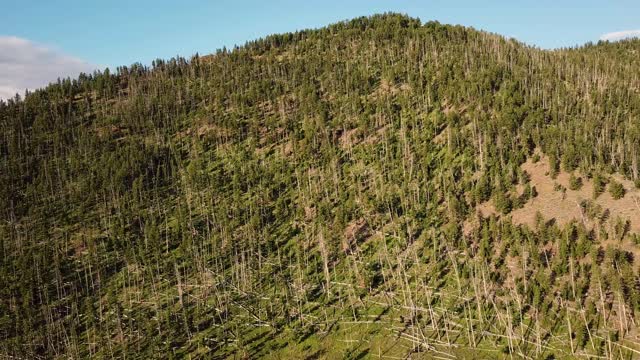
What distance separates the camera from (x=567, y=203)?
150ft

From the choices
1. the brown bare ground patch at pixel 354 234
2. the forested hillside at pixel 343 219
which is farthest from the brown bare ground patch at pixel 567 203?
the brown bare ground patch at pixel 354 234

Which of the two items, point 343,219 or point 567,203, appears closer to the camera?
point 567,203

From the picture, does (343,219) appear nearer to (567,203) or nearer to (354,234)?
(354,234)

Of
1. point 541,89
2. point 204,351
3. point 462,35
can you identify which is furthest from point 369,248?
point 462,35

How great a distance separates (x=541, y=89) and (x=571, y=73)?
20025mm

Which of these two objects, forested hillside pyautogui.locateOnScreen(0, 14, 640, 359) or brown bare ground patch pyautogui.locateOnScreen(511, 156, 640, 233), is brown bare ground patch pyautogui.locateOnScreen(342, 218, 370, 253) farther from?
brown bare ground patch pyautogui.locateOnScreen(511, 156, 640, 233)

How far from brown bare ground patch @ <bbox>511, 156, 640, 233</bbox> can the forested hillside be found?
0.82 ft

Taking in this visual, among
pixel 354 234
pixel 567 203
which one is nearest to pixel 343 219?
pixel 354 234

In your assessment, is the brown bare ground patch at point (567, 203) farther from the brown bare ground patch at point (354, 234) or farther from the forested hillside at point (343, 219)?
the brown bare ground patch at point (354, 234)

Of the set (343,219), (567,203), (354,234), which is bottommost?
(354,234)

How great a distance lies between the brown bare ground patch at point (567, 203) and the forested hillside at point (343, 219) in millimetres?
249

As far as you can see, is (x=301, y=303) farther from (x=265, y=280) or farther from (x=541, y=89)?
(x=541, y=89)

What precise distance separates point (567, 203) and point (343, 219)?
892 inches

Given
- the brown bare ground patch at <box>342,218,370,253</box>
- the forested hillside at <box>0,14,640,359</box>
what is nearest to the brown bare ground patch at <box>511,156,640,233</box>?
the forested hillside at <box>0,14,640,359</box>
